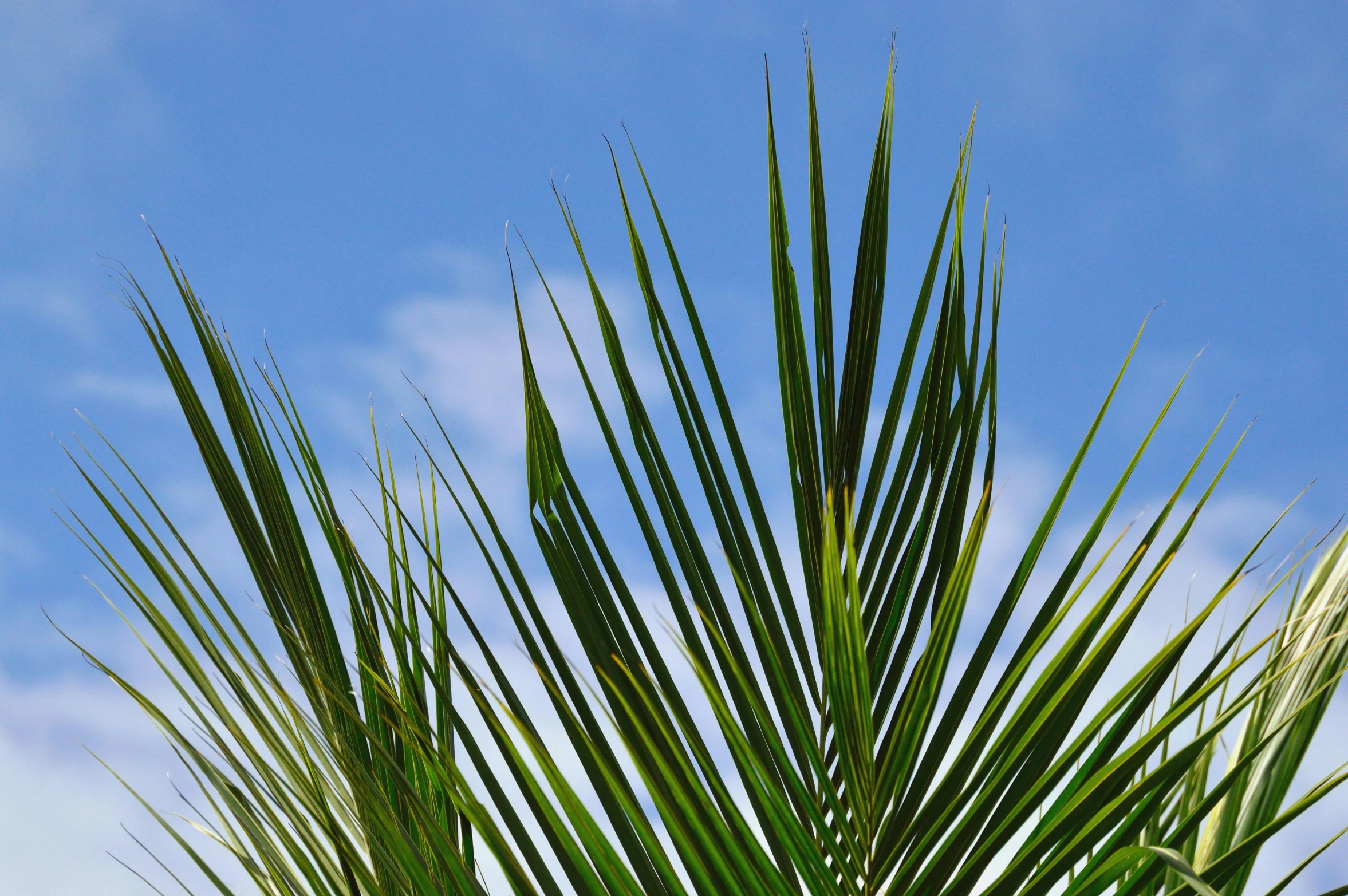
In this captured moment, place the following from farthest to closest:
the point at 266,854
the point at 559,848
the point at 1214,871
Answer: the point at 266,854 < the point at 559,848 < the point at 1214,871

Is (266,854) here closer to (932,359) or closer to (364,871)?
(364,871)

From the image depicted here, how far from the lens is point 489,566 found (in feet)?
2.97

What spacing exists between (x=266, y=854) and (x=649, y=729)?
0.36 m

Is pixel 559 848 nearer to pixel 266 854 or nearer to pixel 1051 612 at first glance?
pixel 266 854

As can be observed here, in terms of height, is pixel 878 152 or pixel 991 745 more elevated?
pixel 878 152

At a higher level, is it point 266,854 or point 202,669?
point 202,669

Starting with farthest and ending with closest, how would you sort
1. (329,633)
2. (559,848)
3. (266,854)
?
1. (329,633)
2. (266,854)
3. (559,848)

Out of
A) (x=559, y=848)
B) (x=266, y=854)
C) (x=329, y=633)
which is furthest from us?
(x=329, y=633)

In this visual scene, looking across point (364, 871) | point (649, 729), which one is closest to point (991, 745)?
point (649, 729)

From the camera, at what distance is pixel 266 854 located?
0.89m

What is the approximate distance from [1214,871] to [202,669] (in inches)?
31.9

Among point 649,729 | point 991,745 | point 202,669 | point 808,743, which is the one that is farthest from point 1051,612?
point 202,669

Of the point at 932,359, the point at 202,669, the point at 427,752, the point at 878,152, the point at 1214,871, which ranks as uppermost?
the point at 878,152

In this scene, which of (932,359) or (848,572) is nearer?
(848,572)
